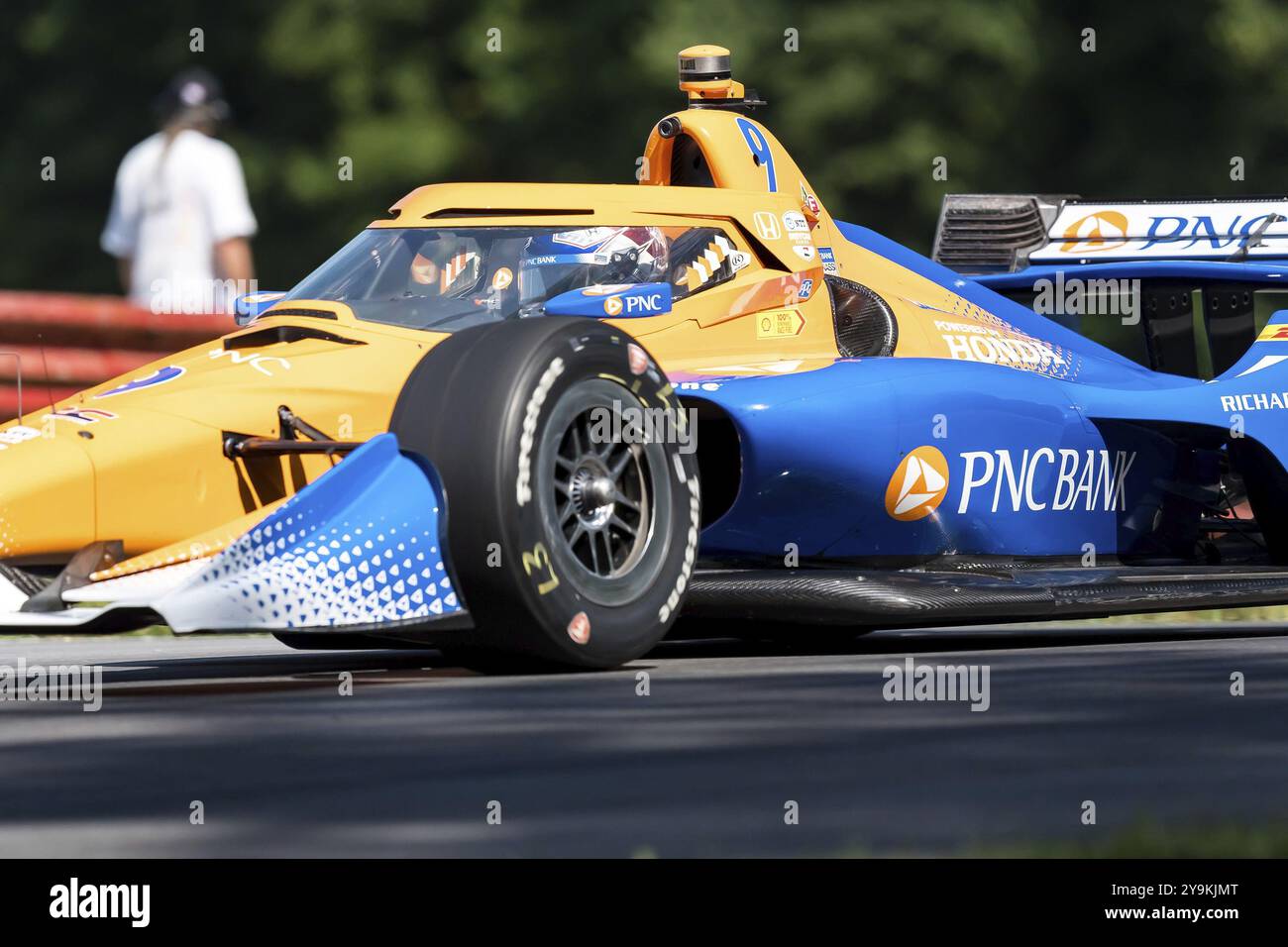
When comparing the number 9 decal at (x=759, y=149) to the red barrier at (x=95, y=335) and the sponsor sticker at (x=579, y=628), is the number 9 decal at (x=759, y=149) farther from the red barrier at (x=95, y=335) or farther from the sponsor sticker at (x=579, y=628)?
the red barrier at (x=95, y=335)

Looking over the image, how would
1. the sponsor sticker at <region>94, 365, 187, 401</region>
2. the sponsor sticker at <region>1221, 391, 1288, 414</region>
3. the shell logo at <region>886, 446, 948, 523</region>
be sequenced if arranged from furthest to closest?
the sponsor sticker at <region>1221, 391, 1288, 414</region> < the shell logo at <region>886, 446, 948, 523</region> < the sponsor sticker at <region>94, 365, 187, 401</region>

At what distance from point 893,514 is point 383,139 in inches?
553

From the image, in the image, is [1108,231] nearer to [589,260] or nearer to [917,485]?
[917,485]

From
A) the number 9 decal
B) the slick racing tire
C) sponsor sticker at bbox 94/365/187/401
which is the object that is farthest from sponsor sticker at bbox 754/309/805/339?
sponsor sticker at bbox 94/365/187/401

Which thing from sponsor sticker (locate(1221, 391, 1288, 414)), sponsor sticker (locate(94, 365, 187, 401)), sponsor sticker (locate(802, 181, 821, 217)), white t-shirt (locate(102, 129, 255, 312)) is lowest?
sponsor sticker (locate(1221, 391, 1288, 414))

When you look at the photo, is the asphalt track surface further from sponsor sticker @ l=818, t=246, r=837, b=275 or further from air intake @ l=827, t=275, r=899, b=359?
sponsor sticker @ l=818, t=246, r=837, b=275

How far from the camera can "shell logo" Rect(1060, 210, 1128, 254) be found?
11492 millimetres

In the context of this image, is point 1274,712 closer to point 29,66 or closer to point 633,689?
point 633,689

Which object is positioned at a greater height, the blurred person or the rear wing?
the blurred person

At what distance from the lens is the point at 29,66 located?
24.7 meters

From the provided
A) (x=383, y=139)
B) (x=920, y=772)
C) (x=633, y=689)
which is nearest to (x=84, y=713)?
(x=633, y=689)

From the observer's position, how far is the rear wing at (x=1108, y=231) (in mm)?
11398

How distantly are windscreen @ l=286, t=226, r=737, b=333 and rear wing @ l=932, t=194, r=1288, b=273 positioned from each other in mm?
3435

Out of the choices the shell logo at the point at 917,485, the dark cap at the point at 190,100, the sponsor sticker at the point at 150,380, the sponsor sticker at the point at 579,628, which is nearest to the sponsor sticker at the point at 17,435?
the sponsor sticker at the point at 150,380
